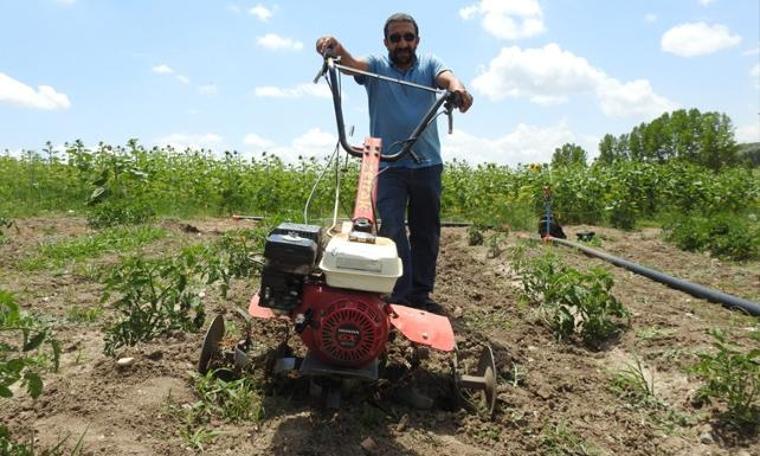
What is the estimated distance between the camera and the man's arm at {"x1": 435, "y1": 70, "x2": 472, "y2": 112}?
3.74 metres

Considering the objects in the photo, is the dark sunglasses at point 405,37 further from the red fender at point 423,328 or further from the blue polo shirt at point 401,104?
the red fender at point 423,328

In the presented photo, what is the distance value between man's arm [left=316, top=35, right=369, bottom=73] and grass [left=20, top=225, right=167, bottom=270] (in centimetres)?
368

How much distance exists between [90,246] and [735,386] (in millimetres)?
6214

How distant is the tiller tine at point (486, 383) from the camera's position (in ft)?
10.6

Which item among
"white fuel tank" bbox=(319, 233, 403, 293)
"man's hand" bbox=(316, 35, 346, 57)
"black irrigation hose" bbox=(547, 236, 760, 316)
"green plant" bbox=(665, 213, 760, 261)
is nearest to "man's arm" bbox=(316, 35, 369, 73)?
"man's hand" bbox=(316, 35, 346, 57)

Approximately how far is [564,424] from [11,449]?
7.96 feet

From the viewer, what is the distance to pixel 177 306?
4488 millimetres

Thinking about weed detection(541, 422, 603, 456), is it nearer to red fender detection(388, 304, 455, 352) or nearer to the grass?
red fender detection(388, 304, 455, 352)

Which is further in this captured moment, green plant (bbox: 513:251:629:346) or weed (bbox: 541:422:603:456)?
green plant (bbox: 513:251:629:346)

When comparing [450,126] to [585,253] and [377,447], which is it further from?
[585,253]

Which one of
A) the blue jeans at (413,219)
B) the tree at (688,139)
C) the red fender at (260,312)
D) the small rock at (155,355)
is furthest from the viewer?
the tree at (688,139)

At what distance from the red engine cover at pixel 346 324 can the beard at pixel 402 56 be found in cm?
213

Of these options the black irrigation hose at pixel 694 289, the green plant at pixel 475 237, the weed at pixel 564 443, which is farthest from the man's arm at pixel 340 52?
the green plant at pixel 475 237

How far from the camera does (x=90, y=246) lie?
23.1ft
